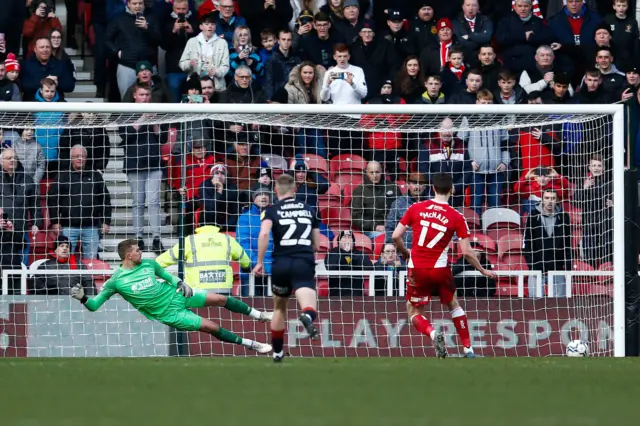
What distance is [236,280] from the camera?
48.8ft

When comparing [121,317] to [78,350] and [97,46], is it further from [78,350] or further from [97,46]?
[97,46]

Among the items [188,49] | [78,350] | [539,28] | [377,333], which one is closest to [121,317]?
[78,350]

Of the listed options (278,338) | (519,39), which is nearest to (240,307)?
(278,338)

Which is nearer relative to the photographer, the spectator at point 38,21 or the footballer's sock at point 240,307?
the footballer's sock at point 240,307

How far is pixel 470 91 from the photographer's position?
55.0ft

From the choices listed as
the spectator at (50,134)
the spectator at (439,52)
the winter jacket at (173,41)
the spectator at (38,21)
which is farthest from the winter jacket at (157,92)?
the spectator at (439,52)

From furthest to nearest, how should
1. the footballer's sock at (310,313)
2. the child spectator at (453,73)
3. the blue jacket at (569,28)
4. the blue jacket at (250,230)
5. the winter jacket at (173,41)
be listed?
the blue jacket at (569,28), the winter jacket at (173,41), the child spectator at (453,73), the blue jacket at (250,230), the footballer's sock at (310,313)

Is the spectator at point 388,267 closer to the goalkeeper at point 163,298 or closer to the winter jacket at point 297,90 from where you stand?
the goalkeeper at point 163,298

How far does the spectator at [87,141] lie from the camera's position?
15094 mm

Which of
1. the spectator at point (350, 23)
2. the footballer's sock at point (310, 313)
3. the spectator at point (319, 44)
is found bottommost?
the footballer's sock at point (310, 313)

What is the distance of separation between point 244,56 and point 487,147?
12.7 ft

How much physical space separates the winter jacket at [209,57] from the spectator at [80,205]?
2735mm

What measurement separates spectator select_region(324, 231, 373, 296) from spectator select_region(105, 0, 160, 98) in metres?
4.38

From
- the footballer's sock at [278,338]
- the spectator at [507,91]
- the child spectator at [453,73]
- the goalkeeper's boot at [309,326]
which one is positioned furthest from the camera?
the child spectator at [453,73]
